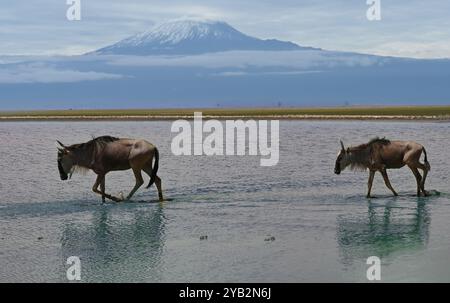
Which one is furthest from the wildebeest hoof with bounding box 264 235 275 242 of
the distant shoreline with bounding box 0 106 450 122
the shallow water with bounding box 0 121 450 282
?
the distant shoreline with bounding box 0 106 450 122

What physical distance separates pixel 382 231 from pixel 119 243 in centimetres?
559

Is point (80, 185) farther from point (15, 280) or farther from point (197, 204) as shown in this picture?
point (15, 280)

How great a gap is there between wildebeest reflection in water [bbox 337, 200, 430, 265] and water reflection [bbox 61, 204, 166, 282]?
3575 millimetres

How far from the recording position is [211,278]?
1067cm

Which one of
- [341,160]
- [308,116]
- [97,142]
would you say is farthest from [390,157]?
[308,116]

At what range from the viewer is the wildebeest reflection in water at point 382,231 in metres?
12.5

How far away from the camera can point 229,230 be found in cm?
1465

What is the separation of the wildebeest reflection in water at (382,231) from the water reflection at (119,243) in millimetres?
3575
